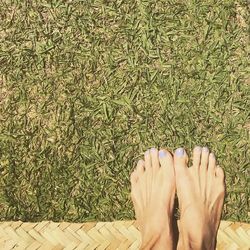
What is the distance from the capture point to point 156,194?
341 centimetres

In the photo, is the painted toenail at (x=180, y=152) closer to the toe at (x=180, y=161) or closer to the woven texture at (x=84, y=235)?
the toe at (x=180, y=161)

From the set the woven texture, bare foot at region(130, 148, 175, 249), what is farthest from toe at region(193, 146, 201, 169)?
the woven texture

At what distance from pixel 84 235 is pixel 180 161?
2.67 feet

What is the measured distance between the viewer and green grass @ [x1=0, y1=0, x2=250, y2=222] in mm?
3332

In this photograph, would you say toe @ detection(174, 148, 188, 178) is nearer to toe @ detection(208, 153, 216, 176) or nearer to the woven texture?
toe @ detection(208, 153, 216, 176)

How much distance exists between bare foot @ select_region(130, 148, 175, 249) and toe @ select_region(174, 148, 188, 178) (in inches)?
1.6

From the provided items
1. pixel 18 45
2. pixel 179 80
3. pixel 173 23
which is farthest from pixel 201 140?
pixel 18 45

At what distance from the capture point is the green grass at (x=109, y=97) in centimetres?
333

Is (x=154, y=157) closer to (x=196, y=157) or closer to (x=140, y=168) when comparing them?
(x=140, y=168)

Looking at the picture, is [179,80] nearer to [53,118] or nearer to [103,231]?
[53,118]

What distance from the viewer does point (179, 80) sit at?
3402 mm

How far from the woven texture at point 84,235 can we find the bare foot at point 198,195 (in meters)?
0.12

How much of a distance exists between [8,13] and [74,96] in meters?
0.76

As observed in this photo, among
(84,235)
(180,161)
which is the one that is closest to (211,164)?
(180,161)
